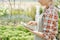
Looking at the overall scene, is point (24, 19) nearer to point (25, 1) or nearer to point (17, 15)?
point (17, 15)

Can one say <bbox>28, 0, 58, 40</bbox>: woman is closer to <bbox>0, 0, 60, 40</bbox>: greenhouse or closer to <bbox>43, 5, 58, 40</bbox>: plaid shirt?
<bbox>43, 5, 58, 40</bbox>: plaid shirt

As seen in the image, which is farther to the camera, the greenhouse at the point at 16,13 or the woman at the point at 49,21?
the greenhouse at the point at 16,13

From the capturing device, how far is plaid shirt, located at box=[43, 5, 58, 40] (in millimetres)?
1286

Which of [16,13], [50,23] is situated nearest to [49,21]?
[50,23]

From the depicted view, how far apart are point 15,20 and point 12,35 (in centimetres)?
76

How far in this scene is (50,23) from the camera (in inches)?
50.5

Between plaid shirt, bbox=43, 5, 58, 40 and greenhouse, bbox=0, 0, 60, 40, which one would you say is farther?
greenhouse, bbox=0, 0, 60, 40

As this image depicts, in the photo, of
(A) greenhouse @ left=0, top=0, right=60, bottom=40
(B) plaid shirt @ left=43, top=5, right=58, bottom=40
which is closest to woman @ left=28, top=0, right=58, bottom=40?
(B) plaid shirt @ left=43, top=5, right=58, bottom=40

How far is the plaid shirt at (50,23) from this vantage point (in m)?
1.29

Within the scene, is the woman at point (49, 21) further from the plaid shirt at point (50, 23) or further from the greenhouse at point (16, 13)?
the greenhouse at point (16, 13)

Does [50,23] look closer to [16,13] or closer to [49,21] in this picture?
[49,21]

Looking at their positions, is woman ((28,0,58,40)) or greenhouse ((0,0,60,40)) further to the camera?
greenhouse ((0,0,60,40))

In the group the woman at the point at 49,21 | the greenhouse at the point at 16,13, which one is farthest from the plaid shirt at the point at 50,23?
the greenhouse at the point at 16,13

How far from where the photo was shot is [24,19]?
3.20 meters
